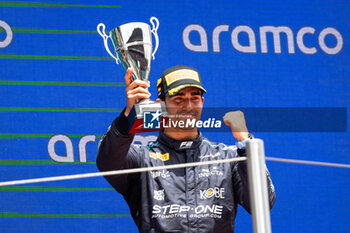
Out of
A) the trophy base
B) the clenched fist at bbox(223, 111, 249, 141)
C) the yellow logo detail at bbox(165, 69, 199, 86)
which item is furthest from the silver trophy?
the clenched fist at bbox(223, 111, 249, 141)

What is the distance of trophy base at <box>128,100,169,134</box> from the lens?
144 cm

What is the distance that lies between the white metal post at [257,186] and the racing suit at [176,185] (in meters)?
0.49

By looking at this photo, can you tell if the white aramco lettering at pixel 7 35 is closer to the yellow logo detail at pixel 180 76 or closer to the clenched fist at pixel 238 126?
Result: the yellow logo detail at pixel 180 76

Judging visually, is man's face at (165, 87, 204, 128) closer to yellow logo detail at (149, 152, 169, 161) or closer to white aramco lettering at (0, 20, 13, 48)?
yellow logo detail at (149, 152, 169, 161)

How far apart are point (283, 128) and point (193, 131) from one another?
2.33ft

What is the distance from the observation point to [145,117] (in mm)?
1443

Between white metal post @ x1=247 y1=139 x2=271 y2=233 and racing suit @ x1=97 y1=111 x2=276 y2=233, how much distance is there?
49 cm

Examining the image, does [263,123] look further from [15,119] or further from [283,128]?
[15,119]

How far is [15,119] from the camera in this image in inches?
83.4

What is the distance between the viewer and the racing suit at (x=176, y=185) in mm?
1522

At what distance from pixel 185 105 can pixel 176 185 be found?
271 mm

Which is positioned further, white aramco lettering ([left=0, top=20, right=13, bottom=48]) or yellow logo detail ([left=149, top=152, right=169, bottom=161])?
white aramco lettering ([left=0, top=20, right=13, bottom=48])

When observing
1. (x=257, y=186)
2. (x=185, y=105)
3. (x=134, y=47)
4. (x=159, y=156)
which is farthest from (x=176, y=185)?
(x=257, y=186)

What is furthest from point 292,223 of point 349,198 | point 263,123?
point 263,123
